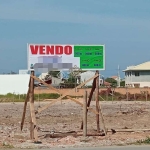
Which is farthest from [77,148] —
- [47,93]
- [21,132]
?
[47,93]

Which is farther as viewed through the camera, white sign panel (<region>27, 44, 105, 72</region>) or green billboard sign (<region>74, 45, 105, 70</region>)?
green billboard sign (<region>74, 45, 105, 70</region>)

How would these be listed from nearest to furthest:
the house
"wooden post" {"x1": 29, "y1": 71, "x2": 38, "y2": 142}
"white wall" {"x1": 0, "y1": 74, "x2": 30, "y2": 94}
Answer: "wooden post" {"x1": 29, "y1": 71, "x2": 38, "y2": 142} → "white wall" {"x1": 0, "y1": 74, "x2": 30, "y2": 94} → the house

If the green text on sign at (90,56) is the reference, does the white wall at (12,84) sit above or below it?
below

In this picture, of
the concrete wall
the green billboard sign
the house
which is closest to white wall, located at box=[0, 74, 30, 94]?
the house

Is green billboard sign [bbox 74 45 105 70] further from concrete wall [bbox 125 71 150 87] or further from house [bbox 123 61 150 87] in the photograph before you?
concrete wall [bbox 125 71 150 87]

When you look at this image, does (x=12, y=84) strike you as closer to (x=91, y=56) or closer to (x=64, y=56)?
(x=91, y=56)

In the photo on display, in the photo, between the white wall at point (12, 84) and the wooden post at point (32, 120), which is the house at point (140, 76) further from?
the wooden post at point (32, 120)

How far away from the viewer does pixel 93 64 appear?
1936 centimetres

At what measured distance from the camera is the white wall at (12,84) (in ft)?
259

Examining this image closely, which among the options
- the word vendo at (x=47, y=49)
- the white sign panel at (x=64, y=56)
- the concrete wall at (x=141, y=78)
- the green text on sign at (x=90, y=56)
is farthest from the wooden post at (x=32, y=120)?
the concrete wall at (x=141, y=78)

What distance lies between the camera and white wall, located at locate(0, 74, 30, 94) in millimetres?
79062

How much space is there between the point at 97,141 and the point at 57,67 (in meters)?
3.34

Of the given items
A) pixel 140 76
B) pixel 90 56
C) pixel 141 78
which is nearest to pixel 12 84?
pixel 141 78

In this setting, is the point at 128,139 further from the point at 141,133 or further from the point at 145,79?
the point at 145,79
